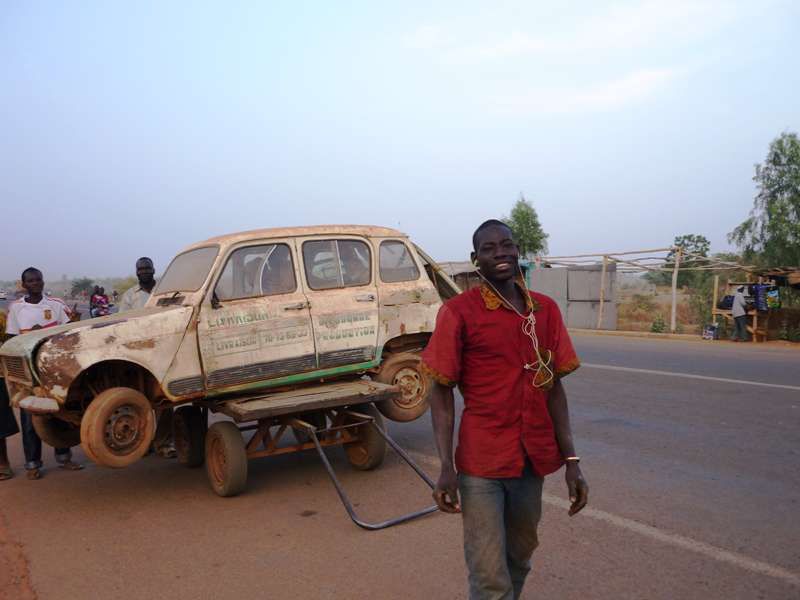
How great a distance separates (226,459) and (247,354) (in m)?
0.85

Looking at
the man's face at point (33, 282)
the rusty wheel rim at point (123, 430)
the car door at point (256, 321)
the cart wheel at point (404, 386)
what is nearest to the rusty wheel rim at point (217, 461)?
the car door at point (256, 321)

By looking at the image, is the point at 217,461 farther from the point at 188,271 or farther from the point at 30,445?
the point at 30,445

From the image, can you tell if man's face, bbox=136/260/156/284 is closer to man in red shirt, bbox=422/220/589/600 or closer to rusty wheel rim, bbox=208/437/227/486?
rusty wheel rim, bbox=208/437/227/486

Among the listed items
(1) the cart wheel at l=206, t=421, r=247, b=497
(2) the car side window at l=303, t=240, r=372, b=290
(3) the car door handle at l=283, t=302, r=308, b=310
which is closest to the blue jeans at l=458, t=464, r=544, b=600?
(1) the cart wheel at l=206, t=421, r=247, b=497

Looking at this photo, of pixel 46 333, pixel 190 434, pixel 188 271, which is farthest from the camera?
pixel 190 434

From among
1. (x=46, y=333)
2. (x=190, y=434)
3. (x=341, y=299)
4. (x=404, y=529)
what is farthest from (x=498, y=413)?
(x=190, y=434)

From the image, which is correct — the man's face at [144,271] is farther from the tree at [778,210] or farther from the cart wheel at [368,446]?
the tree at [778,210]

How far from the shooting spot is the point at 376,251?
21.7ft

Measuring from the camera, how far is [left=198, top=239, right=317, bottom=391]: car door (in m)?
5.61

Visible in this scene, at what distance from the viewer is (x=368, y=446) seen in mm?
5969

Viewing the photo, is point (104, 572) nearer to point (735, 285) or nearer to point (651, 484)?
point (651, 484)

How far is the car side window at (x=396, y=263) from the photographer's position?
6.64 metres

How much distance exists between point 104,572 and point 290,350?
7.39ft

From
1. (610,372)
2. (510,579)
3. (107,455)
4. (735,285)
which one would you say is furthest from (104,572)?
(735,285)
